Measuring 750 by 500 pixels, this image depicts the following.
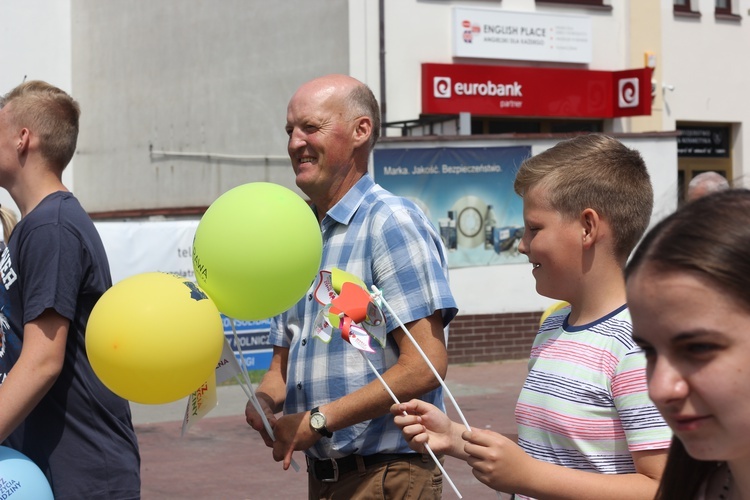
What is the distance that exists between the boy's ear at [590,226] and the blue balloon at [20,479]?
5.81 ft

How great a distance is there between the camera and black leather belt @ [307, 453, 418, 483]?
3.30 m

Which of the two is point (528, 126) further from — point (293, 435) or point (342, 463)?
point (293, 435)

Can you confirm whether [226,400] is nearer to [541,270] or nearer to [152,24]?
[541,270]

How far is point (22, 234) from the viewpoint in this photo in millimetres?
3301

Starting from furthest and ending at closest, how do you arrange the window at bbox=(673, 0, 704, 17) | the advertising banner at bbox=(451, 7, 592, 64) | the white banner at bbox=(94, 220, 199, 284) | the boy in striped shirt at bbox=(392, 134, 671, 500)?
the window at bbox=(673, 0, 704, 17) → the advertising banner at bbox=(451, 7, 592, 64) → the white banner at bbox=(94, 220, 199, 284) → the boy in striped shirt at bbox=(392, 134, 671, 500)

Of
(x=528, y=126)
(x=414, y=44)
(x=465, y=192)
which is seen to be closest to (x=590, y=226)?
(x=465, y=192)

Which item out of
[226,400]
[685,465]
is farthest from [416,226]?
[226,400]

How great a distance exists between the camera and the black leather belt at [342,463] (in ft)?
10.8

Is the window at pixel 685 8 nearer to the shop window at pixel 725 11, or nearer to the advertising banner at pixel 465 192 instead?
the shop window at pixel 725 11

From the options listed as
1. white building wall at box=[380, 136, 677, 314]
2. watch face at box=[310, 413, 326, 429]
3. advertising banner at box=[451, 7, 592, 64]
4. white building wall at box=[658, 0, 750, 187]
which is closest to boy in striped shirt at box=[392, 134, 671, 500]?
watch face at box=[310, 413, 326, 429]

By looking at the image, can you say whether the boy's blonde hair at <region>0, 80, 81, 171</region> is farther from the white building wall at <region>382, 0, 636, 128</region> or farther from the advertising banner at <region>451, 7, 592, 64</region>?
the advertising banner at <region>451, 7, 592, 64</region>

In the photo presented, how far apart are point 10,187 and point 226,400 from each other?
8.34 metres

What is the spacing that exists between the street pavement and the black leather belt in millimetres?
3938

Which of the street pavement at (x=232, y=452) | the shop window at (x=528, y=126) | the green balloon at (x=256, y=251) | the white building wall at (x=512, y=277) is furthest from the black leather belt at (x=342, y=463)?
the shop window at (x=528, y=126)
